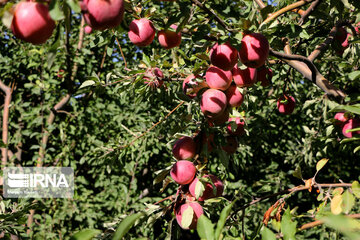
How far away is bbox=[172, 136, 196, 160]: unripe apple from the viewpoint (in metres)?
1.06

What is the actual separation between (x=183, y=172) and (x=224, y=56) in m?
→ 0.40

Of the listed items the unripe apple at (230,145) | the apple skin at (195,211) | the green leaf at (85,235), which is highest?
the green leaf at (85,235)

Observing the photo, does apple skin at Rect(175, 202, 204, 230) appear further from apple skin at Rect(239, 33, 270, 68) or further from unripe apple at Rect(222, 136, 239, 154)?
apple skin at Rect(239, 33, 270, 68)

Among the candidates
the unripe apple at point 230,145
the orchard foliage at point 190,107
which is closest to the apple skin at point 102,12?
the orchard foliage at point 190,107

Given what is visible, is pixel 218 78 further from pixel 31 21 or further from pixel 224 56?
pixel 31 21

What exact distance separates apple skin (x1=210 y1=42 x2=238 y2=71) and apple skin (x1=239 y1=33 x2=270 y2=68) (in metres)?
0.03

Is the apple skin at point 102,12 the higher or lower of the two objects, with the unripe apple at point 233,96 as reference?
higher

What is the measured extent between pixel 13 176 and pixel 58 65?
96 cm

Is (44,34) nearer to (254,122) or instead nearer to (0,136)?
(254,122)

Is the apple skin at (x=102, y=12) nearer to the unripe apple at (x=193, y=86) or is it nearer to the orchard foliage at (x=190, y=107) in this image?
the orchard foliage at (x=190, y=107)

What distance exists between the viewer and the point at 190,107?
1027 millimetres

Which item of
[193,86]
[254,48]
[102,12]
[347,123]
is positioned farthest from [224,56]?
[347,123]

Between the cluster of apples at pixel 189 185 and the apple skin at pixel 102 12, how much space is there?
56 centimetres

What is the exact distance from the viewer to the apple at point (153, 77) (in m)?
1.23
